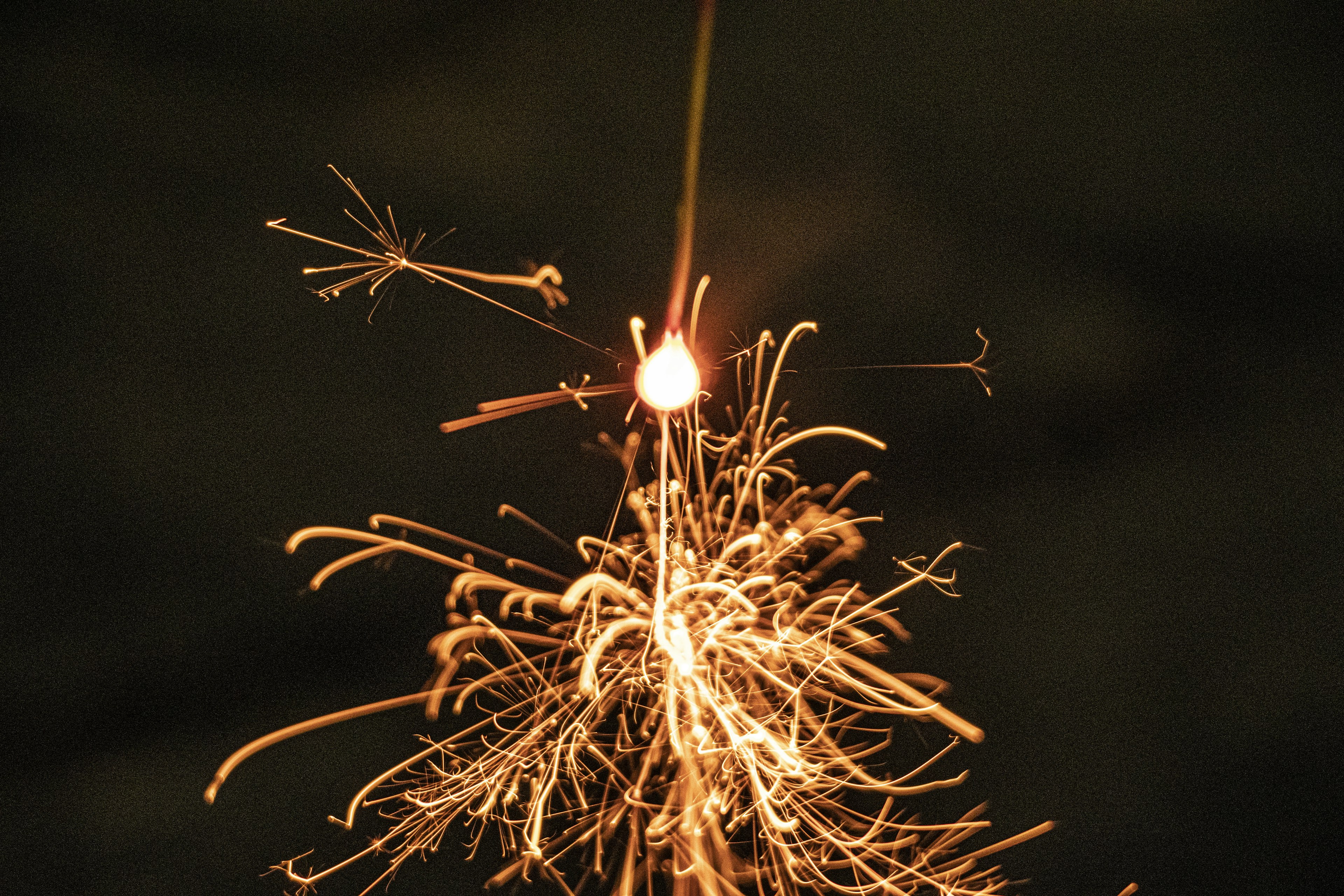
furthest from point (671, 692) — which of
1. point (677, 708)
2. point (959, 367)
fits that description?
point (959, 367)

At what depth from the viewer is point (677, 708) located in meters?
0.76

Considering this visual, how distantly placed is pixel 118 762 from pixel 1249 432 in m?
1.30

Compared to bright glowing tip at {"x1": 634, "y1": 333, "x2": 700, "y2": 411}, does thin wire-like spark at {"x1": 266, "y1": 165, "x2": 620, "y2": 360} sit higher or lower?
higher

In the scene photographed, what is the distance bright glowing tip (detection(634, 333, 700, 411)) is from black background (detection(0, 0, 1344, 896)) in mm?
50

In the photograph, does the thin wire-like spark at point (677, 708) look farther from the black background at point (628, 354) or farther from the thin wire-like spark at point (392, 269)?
the thin wire-like spark at point (392, 269)

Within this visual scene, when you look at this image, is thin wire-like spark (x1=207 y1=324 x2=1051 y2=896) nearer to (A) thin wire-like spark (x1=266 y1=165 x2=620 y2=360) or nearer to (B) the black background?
(B) the black background

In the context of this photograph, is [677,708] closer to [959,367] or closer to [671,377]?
[671,377]

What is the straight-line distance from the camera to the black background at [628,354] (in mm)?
767

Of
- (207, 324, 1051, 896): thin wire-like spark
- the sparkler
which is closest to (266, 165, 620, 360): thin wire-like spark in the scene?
the sparkler

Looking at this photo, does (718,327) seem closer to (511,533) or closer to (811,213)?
(811,213)

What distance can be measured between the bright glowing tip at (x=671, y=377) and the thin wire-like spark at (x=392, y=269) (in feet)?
0.17

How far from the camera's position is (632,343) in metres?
0.79

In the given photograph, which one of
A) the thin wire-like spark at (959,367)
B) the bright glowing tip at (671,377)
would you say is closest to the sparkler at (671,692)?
the bright glowing tip at (671,377)

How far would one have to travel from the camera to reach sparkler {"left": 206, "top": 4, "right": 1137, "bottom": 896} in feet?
2.48
